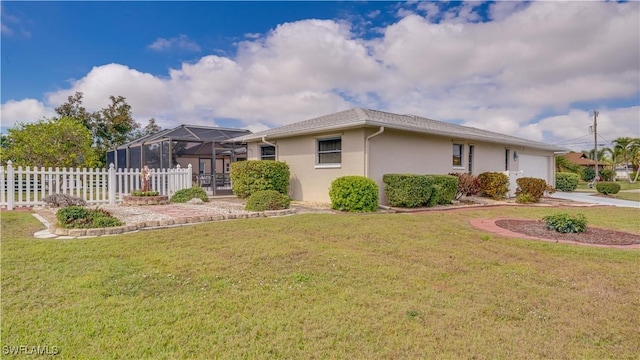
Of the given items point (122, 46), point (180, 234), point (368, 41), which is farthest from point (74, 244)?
point (368, 41)

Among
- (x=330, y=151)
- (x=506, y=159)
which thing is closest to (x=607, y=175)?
(x=506, y=159)

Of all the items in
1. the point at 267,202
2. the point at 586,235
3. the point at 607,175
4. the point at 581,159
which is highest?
the point at 581,159

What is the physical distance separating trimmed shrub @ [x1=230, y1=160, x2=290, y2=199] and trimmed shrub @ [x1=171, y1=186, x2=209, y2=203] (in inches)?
62.9

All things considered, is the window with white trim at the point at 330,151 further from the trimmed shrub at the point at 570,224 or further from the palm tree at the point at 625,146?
the palm tree at the point at 625,146

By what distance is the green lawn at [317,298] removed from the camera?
254cm

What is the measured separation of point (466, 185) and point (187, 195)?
1086 cm

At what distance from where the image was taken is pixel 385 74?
1648cm

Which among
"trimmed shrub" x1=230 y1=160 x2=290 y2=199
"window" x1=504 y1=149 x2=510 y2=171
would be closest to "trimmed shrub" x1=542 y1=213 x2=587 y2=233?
"trimmed shrub" x1=230 y1=160 x2=290 y2=199

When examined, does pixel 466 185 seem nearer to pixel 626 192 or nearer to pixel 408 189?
pixel 408 189

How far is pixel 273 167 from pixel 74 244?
7.91 meters

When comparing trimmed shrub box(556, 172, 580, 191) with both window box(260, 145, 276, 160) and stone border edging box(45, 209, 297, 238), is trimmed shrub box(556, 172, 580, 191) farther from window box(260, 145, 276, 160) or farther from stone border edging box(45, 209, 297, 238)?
stone border edging box(45, 209, 297, 238)

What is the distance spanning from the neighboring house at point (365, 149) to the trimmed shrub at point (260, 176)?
0.82 m

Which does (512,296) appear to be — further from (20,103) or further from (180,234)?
(20,103)

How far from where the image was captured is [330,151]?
496 inches
